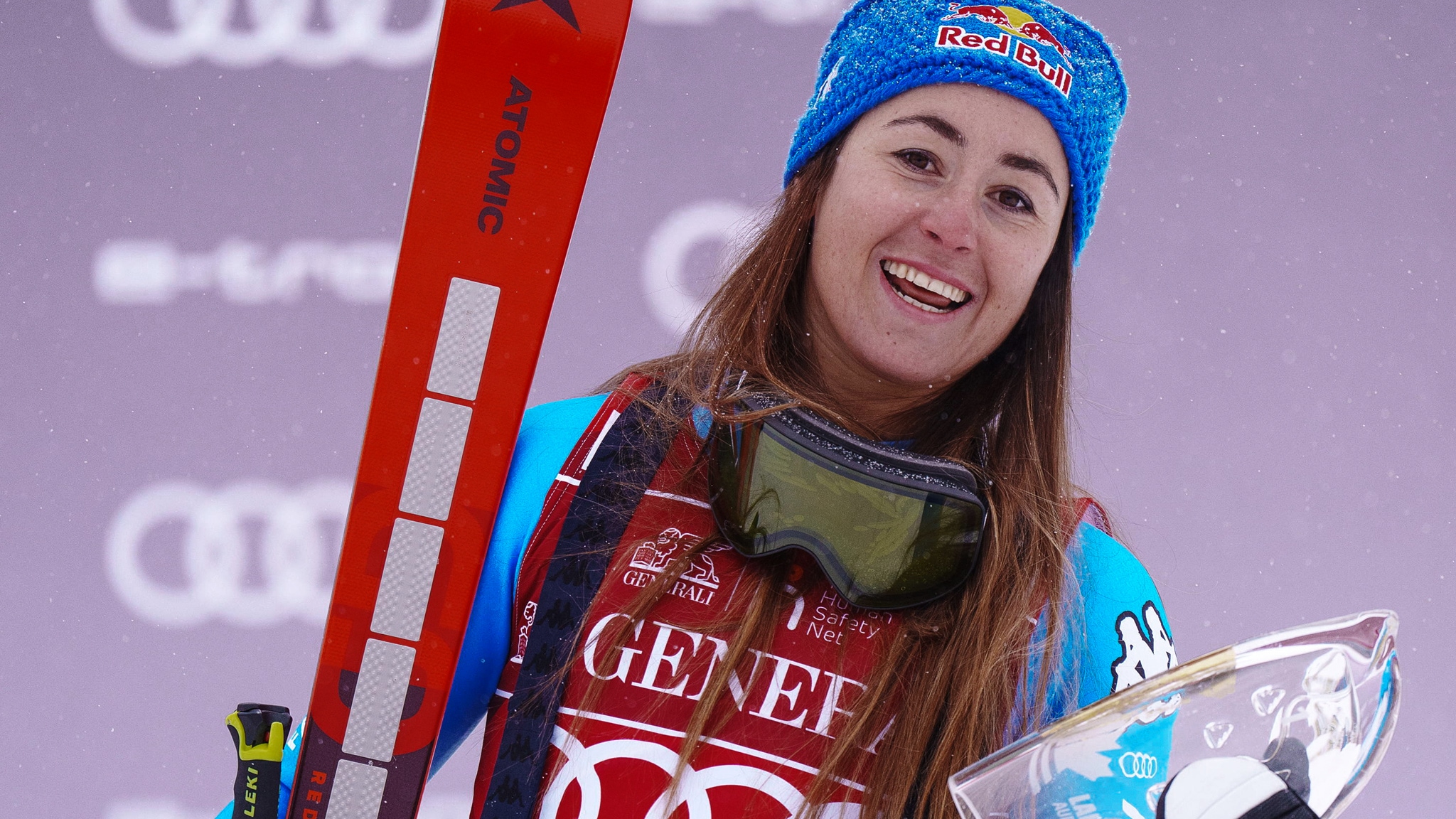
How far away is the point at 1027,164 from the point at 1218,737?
1.72ft

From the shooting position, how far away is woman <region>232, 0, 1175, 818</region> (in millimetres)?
853

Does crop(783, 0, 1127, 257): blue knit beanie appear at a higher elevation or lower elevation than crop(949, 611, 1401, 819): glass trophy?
higher

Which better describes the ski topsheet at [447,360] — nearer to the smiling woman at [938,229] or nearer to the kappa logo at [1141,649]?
the smiling woman at [938,229]

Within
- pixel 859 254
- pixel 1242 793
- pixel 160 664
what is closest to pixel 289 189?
pixel 160 664

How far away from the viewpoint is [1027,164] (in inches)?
39.0

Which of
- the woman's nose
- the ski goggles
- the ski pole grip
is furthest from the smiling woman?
the ski pole grip

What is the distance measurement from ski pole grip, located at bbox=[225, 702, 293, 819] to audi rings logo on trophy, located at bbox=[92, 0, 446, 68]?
6.55 feet

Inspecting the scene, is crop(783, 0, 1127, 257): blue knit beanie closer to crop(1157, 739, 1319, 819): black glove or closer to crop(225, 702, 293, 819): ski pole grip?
crop(1157, 739, 1319, 819): black glove

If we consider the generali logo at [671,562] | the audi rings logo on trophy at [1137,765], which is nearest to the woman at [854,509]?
the generali logo at [671,562]

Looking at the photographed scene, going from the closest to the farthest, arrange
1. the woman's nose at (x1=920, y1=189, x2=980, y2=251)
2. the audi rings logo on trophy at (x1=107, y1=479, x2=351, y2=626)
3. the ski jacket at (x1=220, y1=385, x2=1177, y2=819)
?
the ski jacket at (x1=220, y1=385, x2=1177, y2=819) < the woman's nose at (x1=920, y1=189, x2=980, y2=251) < the audi rings logo on trophy at (x1=107, y1=479, x2=351, y2=626)

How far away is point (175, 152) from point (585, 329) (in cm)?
109

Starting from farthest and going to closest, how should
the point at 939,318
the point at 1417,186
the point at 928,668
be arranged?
the point at 1417,186
the point at 939,318
the point at 928,668

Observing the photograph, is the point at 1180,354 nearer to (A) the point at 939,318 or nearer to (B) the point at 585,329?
(B) the point at 585,329

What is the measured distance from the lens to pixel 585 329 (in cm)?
254
